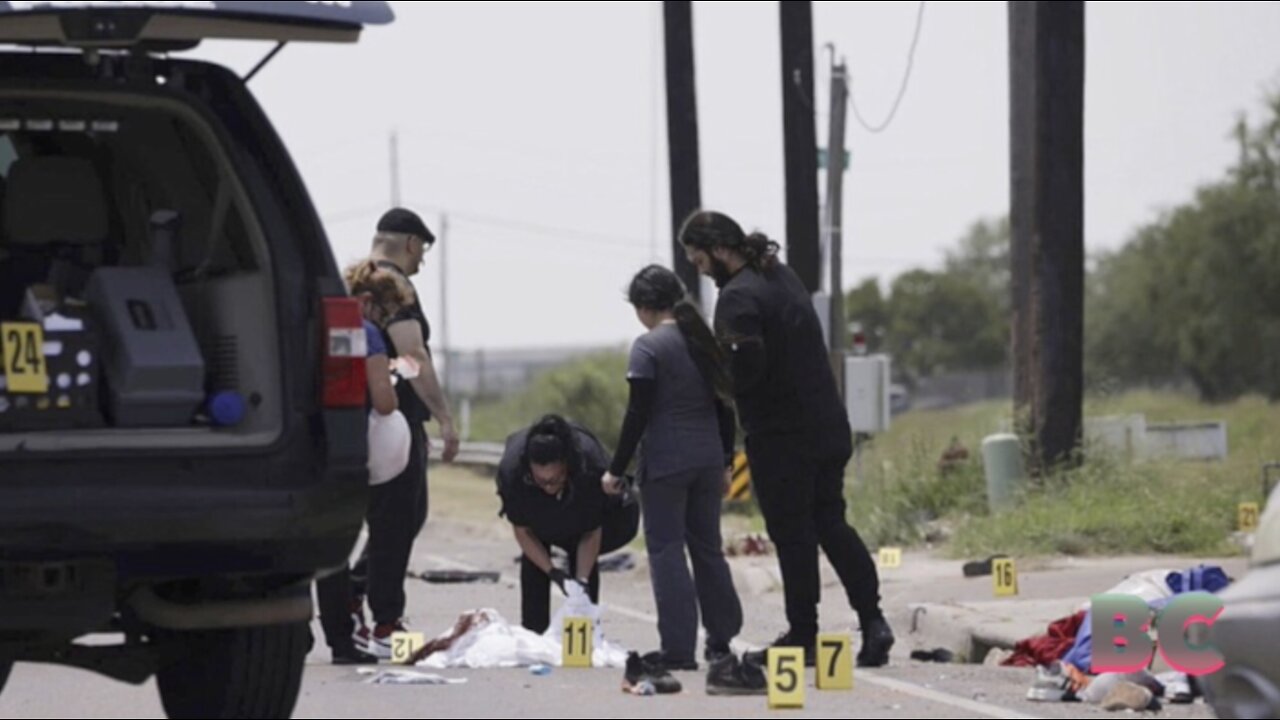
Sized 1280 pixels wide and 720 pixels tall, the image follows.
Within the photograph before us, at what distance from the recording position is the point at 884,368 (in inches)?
1051

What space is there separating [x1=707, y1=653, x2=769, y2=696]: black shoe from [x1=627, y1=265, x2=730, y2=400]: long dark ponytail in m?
1.40

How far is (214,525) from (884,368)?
1865 cm

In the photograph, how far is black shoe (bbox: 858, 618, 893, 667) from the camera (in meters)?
12.4

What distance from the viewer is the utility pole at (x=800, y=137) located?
26.8 metres

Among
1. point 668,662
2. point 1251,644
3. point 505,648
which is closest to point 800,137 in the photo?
point 505,648

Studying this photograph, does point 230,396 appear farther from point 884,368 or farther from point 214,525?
point 884,368

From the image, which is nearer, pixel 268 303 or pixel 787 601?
pixel 268 303

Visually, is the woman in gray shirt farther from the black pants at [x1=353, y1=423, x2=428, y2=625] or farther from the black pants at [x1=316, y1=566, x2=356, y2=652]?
the black pants at [x1=316, y1=566, x2=356, y2=652]

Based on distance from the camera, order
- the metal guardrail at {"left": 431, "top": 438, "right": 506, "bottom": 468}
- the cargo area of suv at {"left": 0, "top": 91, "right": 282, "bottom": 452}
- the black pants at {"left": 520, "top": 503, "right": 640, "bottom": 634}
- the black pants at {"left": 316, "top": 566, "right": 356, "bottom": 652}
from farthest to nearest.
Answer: the metal guardrail at {"left": 431, "top": 438, "right": 506, "bottom": 468} < the black pants at {"left": 520, "top": 503, "right": 640, "bottom": 634} < the black pants at {"left": 316, "top": 566, "right": 356, "bottom": 652} < the cargo area of suv at {"left": 0, "top": 91, "right": 282, "bottom": 452}

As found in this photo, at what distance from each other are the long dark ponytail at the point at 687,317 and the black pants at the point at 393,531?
1.21 m

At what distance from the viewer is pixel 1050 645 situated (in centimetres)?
1233

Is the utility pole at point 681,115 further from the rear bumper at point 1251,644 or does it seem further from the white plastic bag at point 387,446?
the rear bumper at point 1251,644

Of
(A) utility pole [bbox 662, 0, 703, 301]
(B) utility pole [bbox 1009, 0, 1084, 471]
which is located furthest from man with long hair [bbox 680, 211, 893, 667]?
(A) utility pole [bbox 662, 0, 703, 301]

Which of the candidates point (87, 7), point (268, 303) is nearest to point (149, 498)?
point (268, 303)
